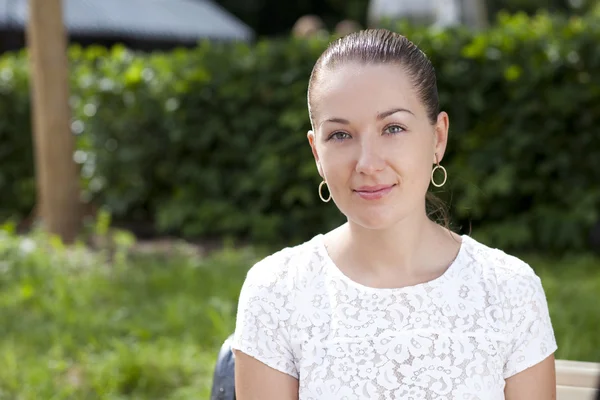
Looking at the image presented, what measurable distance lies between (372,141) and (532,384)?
0.60 meters

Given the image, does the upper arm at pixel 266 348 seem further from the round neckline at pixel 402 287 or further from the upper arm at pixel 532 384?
the upper arm at pixel 532 384

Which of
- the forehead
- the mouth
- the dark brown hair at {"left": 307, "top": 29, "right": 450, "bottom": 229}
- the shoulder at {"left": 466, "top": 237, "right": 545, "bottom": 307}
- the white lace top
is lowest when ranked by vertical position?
the white lace top

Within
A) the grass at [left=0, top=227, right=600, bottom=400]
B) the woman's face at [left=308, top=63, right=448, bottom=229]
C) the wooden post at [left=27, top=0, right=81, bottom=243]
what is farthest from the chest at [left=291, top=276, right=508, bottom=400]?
the wooden post at [left=27, top=0, right=81, bottom=243]

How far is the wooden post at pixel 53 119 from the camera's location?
6.92 m

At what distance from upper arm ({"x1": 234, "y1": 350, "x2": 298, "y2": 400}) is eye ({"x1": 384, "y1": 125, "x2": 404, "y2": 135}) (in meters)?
0.55

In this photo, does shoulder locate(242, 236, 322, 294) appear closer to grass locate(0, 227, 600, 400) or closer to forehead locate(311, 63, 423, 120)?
forehead locate(311, 63, 423, 120)

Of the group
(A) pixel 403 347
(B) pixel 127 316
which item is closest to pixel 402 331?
(A) pixel 403 347

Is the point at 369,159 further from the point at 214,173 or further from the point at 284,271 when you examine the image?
the point at 214,173

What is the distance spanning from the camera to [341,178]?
1.81m

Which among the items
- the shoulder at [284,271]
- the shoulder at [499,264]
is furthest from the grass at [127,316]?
the shoulder at [499,264]

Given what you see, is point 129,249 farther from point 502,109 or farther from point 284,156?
point 502,109

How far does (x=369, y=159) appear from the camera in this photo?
1.77 m

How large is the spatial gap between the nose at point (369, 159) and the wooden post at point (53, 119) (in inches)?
218

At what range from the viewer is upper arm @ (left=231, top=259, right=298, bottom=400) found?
1.85 meters
